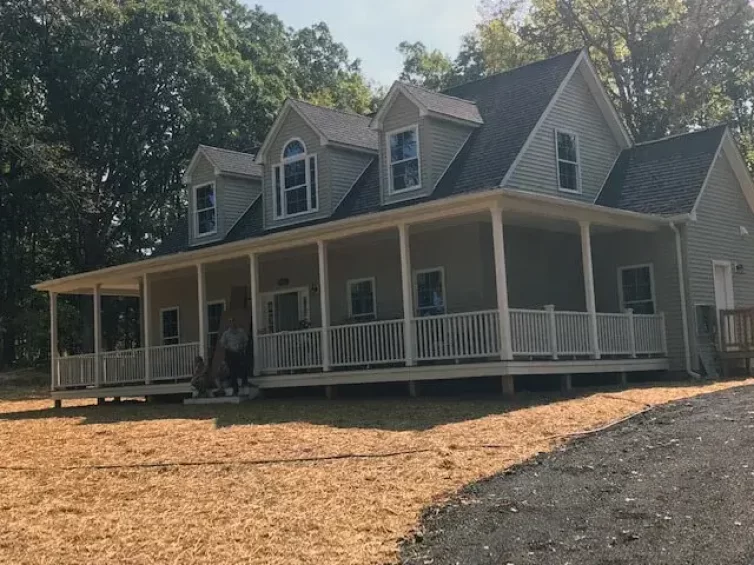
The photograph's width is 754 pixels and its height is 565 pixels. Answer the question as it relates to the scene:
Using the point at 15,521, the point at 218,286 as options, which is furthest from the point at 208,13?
the point at 15,521

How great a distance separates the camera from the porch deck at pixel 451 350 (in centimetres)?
1469

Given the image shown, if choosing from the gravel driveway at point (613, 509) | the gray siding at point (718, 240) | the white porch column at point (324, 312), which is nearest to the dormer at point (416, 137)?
the white porch column at point (324, 312)

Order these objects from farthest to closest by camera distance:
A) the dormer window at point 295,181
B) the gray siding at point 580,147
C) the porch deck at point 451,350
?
the dormer window at point 295,181, the gray siding at point 580,147, the porch deck at point 451,350

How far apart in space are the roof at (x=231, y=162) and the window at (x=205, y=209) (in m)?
0.59

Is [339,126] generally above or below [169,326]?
above

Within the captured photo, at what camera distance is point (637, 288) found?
61.3ft

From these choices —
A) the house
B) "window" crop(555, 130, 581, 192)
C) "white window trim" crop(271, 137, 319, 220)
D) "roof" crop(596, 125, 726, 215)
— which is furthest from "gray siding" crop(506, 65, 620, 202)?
"white window trim" crop(271, 137, 319, 220)

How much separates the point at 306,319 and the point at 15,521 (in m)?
12.6

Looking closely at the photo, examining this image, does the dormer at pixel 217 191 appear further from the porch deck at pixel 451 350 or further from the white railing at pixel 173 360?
the porch deck at pixel 451 350

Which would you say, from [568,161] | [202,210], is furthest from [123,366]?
[568,161]

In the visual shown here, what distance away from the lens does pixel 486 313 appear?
14461 mm

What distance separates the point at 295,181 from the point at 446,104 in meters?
4.19

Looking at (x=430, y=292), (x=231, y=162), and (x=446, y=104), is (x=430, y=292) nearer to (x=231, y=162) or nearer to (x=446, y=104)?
(x=446, y=104)

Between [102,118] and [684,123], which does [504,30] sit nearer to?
[684,123]
